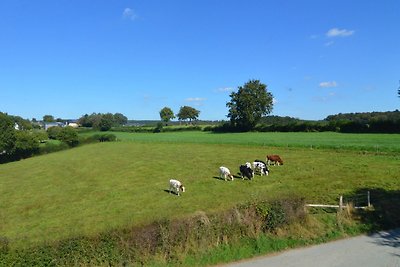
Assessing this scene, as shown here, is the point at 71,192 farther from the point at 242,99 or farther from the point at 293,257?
the point at 242,99

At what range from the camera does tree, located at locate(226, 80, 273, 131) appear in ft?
337

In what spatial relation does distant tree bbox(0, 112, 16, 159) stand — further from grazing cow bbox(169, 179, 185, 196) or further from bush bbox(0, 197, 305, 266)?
bush bbox(0, 197, 305, 266)

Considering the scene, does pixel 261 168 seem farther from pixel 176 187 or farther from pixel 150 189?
pixel 150 189

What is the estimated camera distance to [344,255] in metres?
13.1

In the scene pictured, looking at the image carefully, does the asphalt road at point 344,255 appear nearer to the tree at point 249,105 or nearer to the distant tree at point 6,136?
the distant tree at point 6,136

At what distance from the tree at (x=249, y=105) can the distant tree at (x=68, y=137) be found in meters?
43.8

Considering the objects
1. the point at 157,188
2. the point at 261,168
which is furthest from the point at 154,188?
the point at 261,168

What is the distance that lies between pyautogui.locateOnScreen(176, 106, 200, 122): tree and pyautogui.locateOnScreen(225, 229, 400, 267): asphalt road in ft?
551

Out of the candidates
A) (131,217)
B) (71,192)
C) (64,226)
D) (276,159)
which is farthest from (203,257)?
(276,159)

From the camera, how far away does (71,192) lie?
34.3 m

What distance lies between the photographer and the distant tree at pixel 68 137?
9675 cm

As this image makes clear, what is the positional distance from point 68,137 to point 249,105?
50.1 meters

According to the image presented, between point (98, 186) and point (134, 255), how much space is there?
79.3 ft

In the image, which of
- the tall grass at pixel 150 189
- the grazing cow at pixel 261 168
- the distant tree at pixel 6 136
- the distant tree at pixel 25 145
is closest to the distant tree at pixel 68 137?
the distant tree at pixel 25 145
